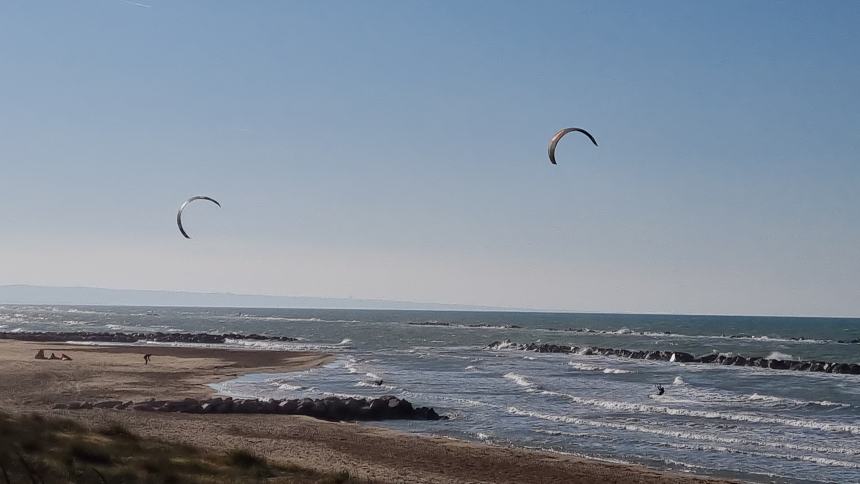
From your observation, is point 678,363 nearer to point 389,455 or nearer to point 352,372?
point 352,372

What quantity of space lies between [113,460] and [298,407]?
44.0ft

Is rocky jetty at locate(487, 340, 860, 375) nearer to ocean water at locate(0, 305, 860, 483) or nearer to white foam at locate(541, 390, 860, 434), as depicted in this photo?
ocean water at locate(0, 305, 860, 483)

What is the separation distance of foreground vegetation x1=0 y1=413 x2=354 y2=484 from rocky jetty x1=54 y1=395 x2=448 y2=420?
351 inches

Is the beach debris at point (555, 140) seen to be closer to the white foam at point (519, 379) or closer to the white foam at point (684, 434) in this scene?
the white foam at point (684, 434)

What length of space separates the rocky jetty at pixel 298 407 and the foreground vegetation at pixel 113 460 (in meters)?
8.91

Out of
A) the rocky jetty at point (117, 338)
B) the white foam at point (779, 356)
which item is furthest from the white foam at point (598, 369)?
the rocky jetty at point (117, 338)

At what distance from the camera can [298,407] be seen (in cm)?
2561

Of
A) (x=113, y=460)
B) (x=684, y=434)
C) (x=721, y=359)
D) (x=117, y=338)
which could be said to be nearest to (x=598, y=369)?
(x=721, y=359)

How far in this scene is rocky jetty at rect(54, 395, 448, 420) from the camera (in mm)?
24781

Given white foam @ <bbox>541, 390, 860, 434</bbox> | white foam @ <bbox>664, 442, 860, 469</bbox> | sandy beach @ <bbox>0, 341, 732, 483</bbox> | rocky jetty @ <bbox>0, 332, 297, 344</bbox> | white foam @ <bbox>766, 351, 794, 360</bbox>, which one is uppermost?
white foam @ <bbox>766, 351, 794, 360</bbox>

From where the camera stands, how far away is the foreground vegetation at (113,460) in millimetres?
10672

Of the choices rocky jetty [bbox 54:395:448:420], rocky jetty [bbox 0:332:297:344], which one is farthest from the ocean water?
rocky jetty [bbox 0:332:297:344]

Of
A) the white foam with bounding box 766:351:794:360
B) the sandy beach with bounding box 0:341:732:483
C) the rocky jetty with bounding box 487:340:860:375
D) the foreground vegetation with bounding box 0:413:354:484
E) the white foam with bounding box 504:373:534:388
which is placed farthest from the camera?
the white foam with bounding box 766:351:794:360

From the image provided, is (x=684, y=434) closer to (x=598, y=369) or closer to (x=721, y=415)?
(x=721, y=415)
